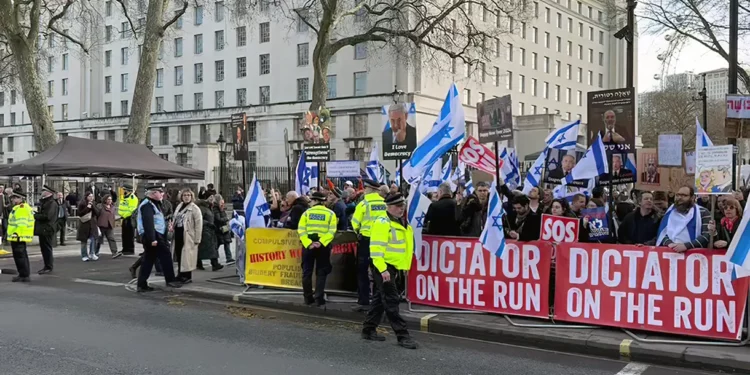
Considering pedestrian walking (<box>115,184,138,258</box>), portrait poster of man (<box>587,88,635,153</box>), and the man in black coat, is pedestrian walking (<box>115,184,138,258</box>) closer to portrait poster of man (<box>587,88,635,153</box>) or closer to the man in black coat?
the man in black coat

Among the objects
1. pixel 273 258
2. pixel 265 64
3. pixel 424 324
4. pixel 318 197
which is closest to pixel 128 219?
pixel 273 258

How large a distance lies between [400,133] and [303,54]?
45.2 m

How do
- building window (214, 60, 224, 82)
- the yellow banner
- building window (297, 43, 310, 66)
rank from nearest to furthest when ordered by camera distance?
the yellow banner → building window (297, 43, 310, 66) → building window (214, 60, 224, 82)

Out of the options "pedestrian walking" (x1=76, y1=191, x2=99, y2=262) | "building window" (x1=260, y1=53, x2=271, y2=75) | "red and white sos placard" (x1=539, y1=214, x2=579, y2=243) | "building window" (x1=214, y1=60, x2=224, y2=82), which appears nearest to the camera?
"red and white sos placard" (x1=539, y1=214, x2=579, y2=243)

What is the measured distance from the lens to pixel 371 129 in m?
48.3

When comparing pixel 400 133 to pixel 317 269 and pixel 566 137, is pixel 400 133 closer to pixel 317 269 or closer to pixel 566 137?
pixel 317 269

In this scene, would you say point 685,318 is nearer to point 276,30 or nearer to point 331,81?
point 331,81

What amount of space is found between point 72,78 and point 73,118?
14.8 feet

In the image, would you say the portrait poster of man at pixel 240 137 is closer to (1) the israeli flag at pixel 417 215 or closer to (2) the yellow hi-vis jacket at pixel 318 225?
(2) the yellow hi-vis jacket at pixel 318 225

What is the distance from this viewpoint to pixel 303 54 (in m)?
53.7

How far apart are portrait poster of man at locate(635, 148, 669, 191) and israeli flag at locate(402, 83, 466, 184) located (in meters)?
5.07

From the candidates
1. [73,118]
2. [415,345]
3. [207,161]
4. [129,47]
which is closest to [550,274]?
[415,345]

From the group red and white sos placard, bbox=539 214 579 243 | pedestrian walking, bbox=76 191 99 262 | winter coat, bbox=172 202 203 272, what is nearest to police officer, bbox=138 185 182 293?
winter coat, bbox=172 202 203 272

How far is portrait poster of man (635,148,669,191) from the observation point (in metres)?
12.2
